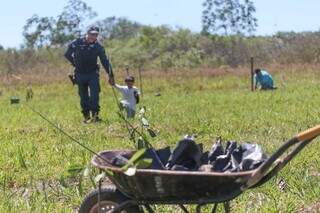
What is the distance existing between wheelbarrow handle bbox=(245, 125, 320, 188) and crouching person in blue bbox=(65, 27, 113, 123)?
753 cm

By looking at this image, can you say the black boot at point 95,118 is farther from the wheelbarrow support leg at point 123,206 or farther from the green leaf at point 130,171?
the green leaf at point 130,171

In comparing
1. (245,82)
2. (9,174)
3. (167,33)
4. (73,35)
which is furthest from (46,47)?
(9,174)

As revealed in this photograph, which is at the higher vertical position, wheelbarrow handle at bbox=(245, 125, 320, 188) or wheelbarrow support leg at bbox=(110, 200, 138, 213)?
wheelbarrow handle at bbox=(245, 125, 320, 188)

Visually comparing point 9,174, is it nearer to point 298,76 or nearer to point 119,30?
point 298,76

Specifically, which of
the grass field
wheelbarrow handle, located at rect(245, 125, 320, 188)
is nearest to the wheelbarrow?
wheelbarrow handle, located at rect(245, 125, 320, 188)

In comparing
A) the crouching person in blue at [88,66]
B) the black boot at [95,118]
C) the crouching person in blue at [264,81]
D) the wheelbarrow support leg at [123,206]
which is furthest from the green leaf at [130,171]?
the crouching person in blue at [264,81]

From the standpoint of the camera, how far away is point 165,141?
8141 millimetres

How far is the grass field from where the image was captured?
4926 millimetres

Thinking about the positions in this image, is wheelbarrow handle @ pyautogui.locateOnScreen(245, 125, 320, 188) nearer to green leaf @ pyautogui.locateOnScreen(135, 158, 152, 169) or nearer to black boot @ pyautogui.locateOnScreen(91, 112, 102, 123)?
green leaf @ pyautogui.locateOnScreen(135, 158, 152, 169)

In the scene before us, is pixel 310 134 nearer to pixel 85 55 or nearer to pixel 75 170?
pixel 75 170

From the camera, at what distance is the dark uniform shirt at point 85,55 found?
10.8m

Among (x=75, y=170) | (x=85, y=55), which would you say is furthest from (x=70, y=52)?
(x=75, y=170)

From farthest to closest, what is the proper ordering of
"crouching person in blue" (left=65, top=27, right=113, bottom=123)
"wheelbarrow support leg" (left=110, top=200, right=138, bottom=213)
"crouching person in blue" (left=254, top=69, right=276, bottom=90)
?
"crouching person in blue" (left=254, top=69, right=276, bottom=90) < "crouching person in blue" (left=65, top=27, right=113, bottom=123) < "wheelbarrow support leg" (left=110, top=200, right=138, bottom=213)

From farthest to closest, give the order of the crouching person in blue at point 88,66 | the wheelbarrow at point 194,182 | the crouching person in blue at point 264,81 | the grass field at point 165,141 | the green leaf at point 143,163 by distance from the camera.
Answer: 1. the crouching person in blue at point 264,81
2. the crouching person in blue at point 88,66
3. the grass field at point 165,141
4. the green leaf at point 143,163
5. the wheelbarrow at point 194,182
